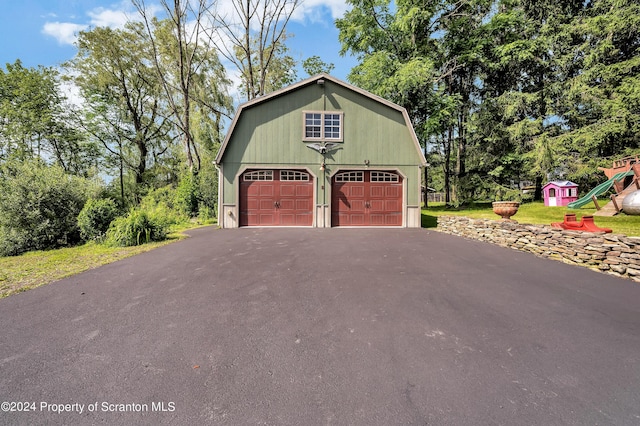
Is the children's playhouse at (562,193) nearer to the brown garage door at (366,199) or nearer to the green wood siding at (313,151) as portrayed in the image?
the green wood siding at (313,151)

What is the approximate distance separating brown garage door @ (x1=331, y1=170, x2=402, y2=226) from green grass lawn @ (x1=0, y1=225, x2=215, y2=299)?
23.8 ft

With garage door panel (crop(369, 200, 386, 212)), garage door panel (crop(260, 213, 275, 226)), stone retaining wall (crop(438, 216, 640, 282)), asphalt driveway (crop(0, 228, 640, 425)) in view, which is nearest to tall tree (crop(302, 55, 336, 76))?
garage door panel (crop(369, 200, 386, 212))

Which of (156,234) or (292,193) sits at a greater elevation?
(292,193)

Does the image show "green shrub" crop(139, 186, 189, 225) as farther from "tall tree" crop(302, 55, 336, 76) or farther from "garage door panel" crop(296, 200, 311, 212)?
"tall tree" crop(302, 55, 336, 76)

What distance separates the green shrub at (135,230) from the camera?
25.6ft

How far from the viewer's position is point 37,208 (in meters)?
8.23

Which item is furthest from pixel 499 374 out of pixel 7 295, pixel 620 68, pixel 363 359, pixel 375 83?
pixel 620 68

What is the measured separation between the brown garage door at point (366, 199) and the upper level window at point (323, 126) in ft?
6.31

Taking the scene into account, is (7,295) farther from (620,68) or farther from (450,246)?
(620,68)

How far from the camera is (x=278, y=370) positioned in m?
2.16

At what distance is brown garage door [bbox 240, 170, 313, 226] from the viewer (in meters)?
11.5

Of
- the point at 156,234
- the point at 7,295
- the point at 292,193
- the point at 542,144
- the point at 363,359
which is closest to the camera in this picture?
the point at 363,359

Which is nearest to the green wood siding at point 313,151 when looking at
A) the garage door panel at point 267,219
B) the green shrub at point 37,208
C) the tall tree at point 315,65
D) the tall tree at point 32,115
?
the garage door panel at point 267,219

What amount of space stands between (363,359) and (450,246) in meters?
6.16
